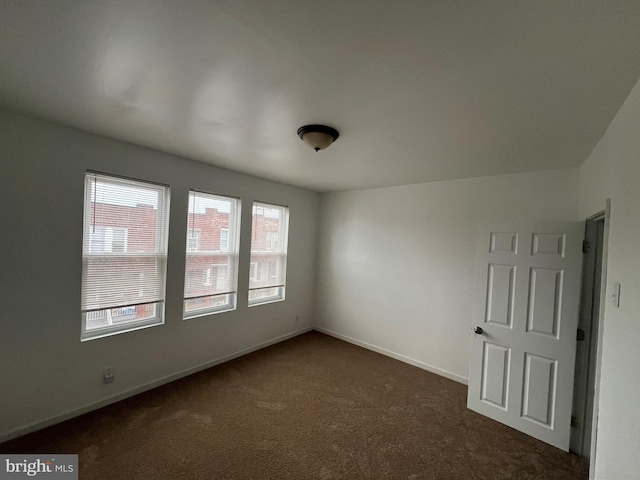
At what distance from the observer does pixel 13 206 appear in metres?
2.04

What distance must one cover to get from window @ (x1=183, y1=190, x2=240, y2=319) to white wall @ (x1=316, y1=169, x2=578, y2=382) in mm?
1757

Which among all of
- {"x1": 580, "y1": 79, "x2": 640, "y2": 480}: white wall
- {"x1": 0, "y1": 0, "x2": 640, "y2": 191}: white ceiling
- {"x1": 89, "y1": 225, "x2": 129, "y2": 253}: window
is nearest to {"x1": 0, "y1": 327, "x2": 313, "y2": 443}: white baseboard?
{"x1": 89, "y1": 225, "x2": 129, "y2": 253}: window

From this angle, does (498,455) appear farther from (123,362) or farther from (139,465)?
(123,362)

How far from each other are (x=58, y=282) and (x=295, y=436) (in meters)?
2.42

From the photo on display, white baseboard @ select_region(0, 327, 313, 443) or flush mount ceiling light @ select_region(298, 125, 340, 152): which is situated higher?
flush mount ceiling light @ select_region(298, 125, 340, 152)

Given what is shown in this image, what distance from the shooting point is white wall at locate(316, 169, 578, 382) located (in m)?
3.00

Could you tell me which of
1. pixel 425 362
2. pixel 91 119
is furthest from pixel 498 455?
pixel 91 119

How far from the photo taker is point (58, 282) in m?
2.26

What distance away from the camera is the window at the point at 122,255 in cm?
246

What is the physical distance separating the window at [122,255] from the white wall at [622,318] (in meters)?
3.60

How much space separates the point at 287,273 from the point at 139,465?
2.79 metres

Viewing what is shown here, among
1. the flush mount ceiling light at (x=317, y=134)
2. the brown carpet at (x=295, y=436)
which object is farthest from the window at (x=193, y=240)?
the flush mount ceiling light at (x=317, y=134)

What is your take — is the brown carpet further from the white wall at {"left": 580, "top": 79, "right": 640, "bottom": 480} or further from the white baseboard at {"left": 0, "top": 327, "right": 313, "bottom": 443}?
the white wall at {"left": 580, "top": 79, "right": 640, "bottom": 480}

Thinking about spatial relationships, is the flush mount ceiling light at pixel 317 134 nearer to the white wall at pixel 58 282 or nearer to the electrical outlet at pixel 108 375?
the white wall at pixel 58 282
